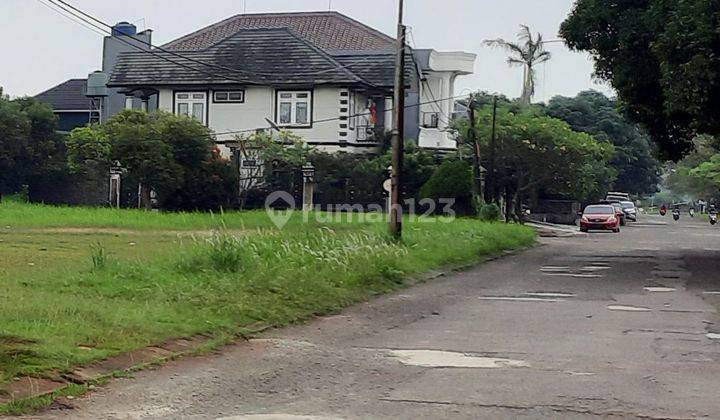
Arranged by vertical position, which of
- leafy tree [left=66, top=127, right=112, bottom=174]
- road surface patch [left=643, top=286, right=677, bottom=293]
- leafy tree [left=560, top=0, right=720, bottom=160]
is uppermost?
leafy tree [left=560, top=0, right=720, bottom=160]

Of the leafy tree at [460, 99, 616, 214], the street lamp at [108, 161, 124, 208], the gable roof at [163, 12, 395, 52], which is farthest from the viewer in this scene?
the gable roof at [163, 12, 395, 52]

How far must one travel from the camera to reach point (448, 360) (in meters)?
10.4

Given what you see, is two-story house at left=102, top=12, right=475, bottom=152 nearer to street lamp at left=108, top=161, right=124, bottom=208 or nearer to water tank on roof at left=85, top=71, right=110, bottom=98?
water tank on roof at left=85, top=71, right=110, bottom=98

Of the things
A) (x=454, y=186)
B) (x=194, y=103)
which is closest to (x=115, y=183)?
(x=194, y=103)

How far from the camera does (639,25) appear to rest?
945 inches

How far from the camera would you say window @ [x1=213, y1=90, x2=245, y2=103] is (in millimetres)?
53781

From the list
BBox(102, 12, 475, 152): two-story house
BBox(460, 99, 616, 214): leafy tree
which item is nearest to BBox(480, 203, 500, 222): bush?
BBox(102, 12, 475, 152): two-story house

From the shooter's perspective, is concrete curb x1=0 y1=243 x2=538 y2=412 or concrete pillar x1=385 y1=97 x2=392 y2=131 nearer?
concrete curb x1=0 y1=243 x2=538 y2=412

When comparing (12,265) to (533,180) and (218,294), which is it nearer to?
(218,294)

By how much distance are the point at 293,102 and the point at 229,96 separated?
10.7 feet

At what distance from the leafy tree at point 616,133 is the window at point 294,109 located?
2526 centimetres

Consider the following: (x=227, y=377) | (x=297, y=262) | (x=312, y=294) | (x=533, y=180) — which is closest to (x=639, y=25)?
(x=297, y=262)

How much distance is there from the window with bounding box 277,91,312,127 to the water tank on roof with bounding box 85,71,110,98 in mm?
12001

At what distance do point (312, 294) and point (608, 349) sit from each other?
495 centimetres
